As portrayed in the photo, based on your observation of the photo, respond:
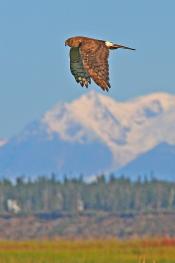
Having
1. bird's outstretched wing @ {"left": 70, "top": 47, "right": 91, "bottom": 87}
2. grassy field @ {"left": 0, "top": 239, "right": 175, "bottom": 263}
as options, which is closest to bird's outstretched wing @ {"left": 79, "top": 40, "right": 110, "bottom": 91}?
bird's outstretched wing @ {"left": 70, "top": 47, "right": 91, "bottom": 87}

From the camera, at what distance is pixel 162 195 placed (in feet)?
413

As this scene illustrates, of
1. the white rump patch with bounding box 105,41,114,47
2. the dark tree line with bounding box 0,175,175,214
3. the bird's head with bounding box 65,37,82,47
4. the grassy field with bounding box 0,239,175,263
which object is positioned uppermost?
the dark tree line with bounding box 0,175,175,214

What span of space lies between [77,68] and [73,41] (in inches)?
7.0

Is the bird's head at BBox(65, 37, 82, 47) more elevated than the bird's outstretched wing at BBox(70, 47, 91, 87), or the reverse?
the bird's head at BBox(65, 37, 82, 47)

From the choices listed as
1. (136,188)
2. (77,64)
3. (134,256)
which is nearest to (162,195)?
(136,188)

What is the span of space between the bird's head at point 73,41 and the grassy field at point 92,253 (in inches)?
882

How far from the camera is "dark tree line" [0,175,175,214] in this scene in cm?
12231

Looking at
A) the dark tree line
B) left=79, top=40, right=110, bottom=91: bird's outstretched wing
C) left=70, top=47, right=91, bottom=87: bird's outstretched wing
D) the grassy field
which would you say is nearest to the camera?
left=79, top=40, right=110, bottom=91: bird's outstretched wing

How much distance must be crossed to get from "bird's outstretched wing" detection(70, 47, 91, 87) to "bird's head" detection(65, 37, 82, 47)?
28 millimetres

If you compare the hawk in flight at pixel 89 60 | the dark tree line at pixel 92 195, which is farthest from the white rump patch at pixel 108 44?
the dark tree line at pixel 92 195

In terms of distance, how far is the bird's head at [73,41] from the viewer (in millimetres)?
9040

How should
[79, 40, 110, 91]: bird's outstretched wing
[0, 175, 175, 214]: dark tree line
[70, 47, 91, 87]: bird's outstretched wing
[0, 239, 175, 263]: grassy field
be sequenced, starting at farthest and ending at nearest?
[0, 175, 175, 214]: dark tree line
[0, 239, 175, 263]: grassy field
[70, 47, 91, 87]: bird's outstretched wing
[79, 40, 110, 91]: bird's outstretched wing

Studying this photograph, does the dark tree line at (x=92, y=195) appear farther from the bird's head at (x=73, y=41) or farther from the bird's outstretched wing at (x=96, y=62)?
the bird's outstretched wing at (x=96, y=62)

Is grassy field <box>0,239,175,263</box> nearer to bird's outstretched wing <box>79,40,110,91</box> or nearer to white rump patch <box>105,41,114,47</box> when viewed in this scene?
white rump patch <box>105,41,114,47</box>
